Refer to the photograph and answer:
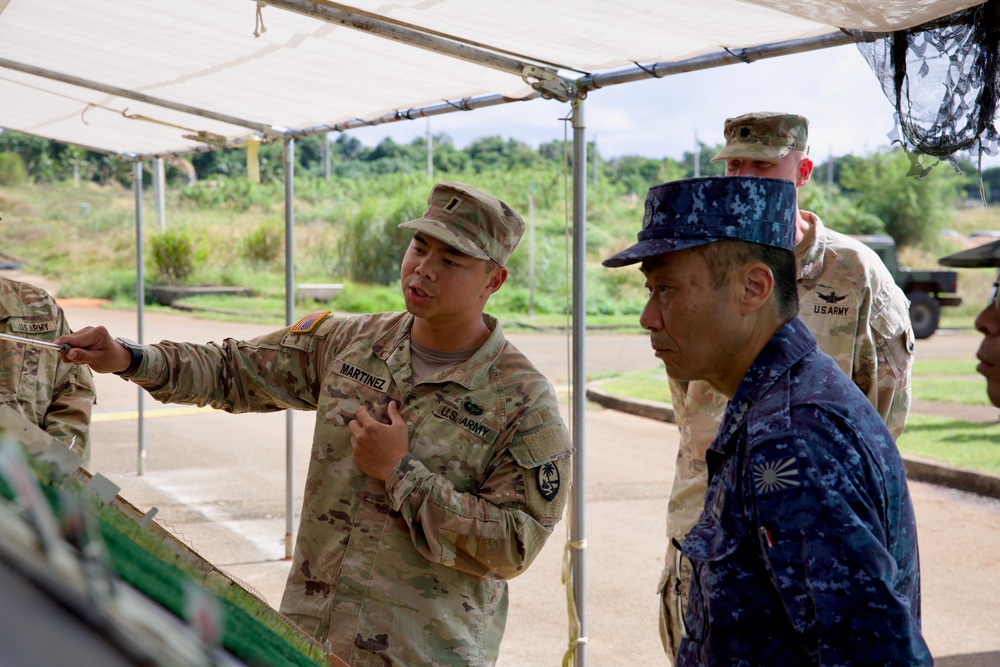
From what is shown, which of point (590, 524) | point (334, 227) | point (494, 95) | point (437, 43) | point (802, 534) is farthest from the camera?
point (334, 227)

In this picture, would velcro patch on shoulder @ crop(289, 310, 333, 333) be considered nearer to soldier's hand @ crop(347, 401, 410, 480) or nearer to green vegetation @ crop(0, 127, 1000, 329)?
soldier's hand @ crop(347, 401, 410, 480)

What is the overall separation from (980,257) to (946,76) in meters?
0.88

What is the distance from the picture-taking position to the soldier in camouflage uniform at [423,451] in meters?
2.03

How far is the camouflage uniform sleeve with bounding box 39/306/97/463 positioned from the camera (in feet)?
10.4

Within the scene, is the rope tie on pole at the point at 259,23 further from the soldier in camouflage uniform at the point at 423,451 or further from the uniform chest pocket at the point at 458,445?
the uniform chest pocket at the point at 458,445

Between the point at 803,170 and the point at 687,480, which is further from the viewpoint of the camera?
the point at 803,170

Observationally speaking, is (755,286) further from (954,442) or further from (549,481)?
(954,442)

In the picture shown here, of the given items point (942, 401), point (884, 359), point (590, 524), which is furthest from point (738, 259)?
point (942, 401)

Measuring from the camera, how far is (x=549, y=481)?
2.07 meters

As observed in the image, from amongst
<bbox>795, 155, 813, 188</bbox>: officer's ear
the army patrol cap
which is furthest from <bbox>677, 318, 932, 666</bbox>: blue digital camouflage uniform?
<bbox>795, 155, 813, 188</bbox>: officer's ear

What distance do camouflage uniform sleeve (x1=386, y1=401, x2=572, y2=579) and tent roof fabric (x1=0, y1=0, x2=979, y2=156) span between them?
1.13m

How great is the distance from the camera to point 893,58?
2260mm

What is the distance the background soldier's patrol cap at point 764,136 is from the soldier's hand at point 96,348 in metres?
1.75

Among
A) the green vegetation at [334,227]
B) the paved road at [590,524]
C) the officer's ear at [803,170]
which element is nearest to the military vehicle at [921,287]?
the green vegetation at [334,227]
